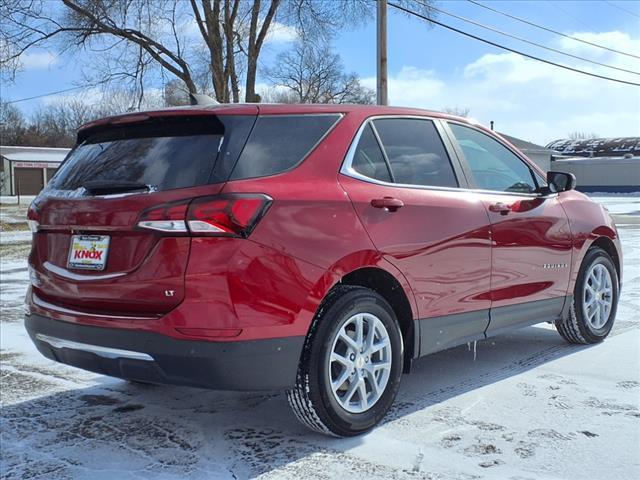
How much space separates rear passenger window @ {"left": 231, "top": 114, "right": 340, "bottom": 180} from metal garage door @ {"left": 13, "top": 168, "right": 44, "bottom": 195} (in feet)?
202

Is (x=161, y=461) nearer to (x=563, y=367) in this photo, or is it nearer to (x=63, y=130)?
(x=563, y=367)

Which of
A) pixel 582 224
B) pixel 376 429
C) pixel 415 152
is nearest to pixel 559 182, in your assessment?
pixel 582 224

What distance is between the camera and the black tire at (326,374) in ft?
10.8

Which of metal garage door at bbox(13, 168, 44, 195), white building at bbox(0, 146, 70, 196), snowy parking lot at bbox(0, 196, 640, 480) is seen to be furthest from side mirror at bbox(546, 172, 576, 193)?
metal garage door at bbox(13, 168, 44, 195)

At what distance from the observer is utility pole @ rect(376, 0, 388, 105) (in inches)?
609

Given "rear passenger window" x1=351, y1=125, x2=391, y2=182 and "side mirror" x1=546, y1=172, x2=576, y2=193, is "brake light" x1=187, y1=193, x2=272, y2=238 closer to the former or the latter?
"rear passenger window" x1=351, y1=125, x2=391, y2=182

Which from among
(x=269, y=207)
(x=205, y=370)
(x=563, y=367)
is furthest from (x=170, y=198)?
(x=563, y=367)

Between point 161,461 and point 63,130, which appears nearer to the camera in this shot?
point 161,461

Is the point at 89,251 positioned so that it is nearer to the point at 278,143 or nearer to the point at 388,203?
the point at 278,143

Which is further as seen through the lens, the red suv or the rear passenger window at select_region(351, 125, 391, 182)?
the rear passenger window at select_region(351, 125, 391, 182)

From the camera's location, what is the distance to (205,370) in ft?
9.94

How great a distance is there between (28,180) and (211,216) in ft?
207

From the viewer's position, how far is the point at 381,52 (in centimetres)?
1573

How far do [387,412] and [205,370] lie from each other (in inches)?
51.1
